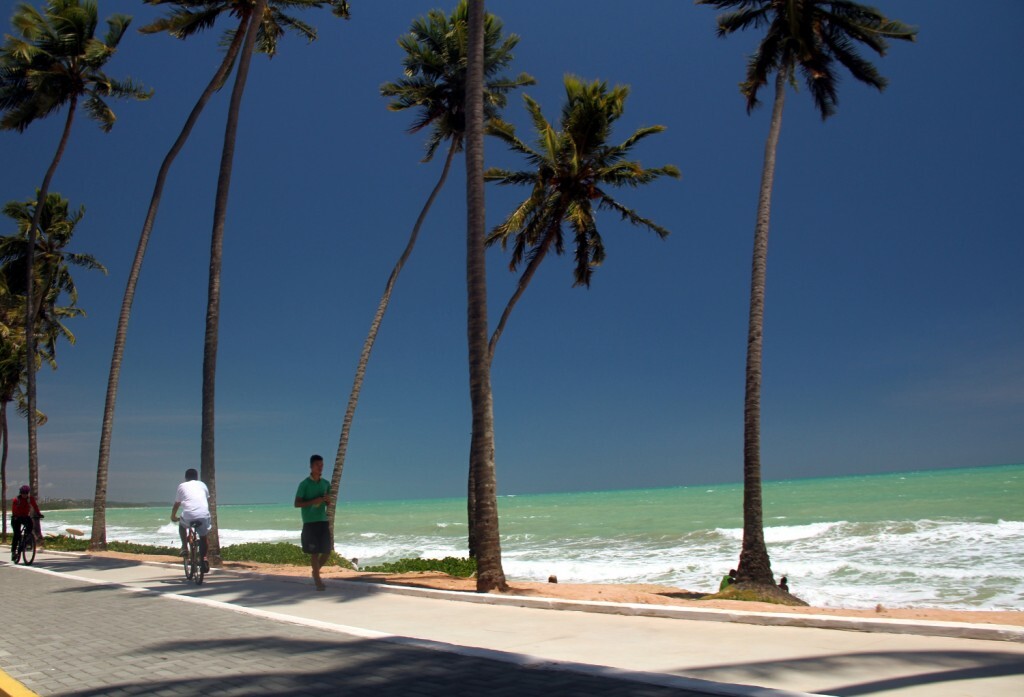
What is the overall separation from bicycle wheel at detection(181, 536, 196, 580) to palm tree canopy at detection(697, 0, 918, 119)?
14.6m

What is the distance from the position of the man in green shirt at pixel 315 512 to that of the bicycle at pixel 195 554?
270cm

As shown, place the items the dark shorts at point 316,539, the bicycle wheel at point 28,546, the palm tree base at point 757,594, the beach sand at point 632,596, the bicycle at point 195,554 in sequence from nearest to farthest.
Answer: the beach sand at point 632,596
the dark shorts at point 316,539
the bicycle at point 195,554
the palm tree base at point 757,594
the bicycle wheel at point 28,546

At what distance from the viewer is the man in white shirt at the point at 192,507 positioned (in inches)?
504

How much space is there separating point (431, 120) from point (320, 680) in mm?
19761

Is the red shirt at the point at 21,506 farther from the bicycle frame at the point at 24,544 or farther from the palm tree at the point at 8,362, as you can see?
the palm tree at the point at 8,362

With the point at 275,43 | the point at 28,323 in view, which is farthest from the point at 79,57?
the point at 28,323

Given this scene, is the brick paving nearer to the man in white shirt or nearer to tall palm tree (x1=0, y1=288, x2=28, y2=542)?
the man in white shirt

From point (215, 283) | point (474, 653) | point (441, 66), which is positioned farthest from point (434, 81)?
point (474, 653)

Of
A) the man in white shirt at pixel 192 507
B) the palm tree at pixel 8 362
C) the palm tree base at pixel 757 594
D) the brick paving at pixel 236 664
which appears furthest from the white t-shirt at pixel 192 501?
the palm tree at pixel 8 362

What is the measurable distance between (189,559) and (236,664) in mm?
8200

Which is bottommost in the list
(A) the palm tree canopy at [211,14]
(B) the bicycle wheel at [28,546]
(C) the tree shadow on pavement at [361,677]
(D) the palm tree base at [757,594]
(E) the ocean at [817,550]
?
(E) the ocean at [817,550]

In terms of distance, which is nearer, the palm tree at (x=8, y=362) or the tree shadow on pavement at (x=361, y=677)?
the tree shadow on pavement at (x=361, y=677)

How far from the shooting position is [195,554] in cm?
1293

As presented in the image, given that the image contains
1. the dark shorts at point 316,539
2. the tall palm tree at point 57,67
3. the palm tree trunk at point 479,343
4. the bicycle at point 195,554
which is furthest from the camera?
the tall palm tree at point 57,67
